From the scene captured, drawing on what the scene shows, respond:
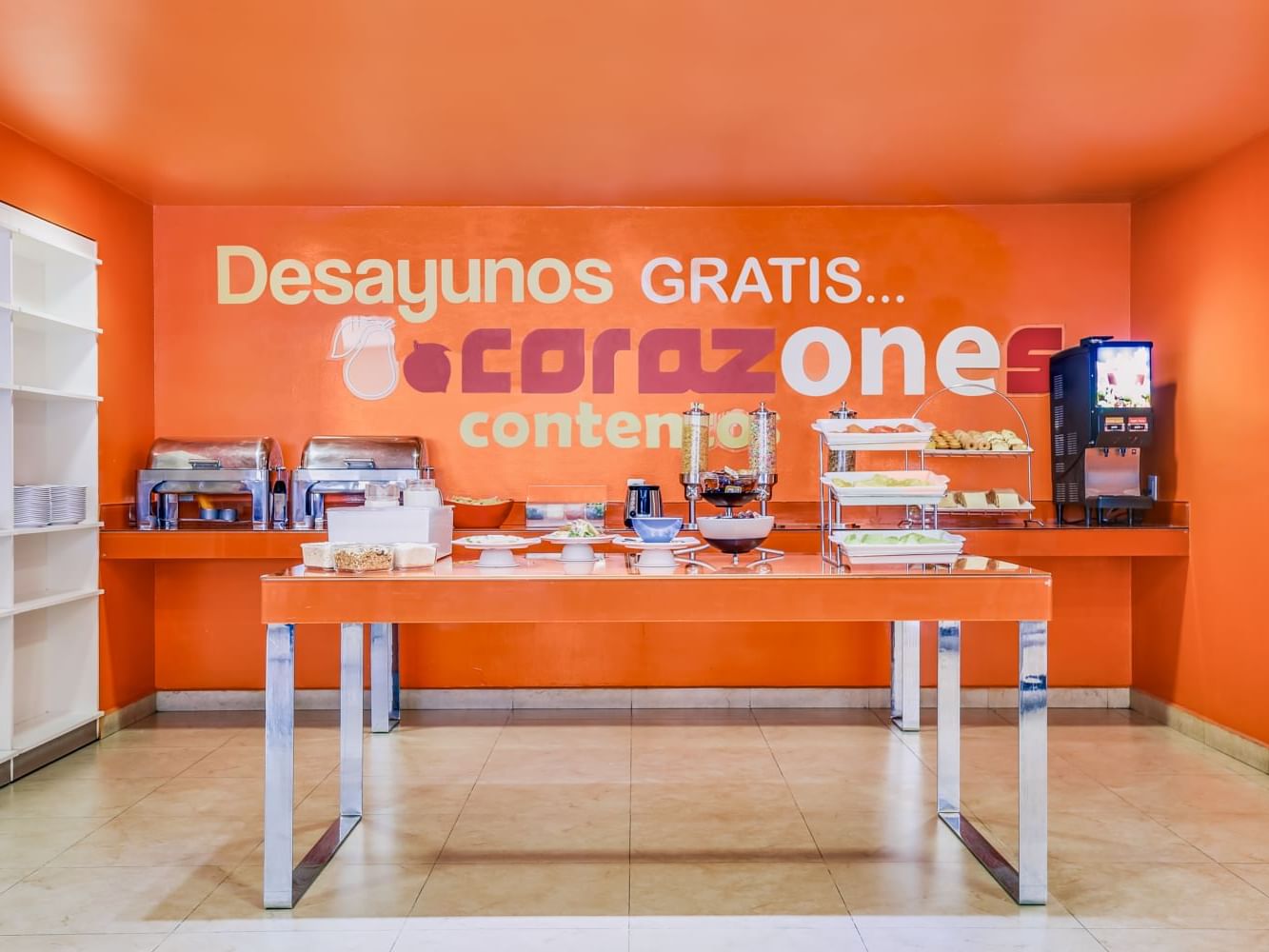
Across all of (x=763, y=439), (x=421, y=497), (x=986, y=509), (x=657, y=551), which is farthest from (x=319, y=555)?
(x=986, y=509)

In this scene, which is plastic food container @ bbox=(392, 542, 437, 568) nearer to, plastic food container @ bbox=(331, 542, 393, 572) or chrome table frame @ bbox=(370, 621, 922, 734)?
plastic food container @ bbox=(331, 542, 393, 572)

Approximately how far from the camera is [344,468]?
16.7 ft

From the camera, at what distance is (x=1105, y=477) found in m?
5.10

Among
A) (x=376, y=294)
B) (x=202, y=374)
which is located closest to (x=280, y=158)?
(x=376, y=294)

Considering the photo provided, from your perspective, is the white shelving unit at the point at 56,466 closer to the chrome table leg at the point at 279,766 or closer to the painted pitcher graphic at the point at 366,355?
the painted pitcher graphic at the point at 366,355

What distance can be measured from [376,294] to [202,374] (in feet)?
3.41

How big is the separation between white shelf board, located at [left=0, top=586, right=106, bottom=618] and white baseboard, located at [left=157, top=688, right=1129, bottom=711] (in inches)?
37.2

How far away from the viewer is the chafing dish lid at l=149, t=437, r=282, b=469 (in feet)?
16.8

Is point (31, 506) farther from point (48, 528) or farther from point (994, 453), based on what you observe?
point (994, 453)

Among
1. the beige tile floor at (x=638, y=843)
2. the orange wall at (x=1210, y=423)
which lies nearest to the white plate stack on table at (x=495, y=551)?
the beige tile floor at (x=638, y=843)

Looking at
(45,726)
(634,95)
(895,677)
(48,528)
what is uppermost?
(634,95)

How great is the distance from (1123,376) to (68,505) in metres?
5.07

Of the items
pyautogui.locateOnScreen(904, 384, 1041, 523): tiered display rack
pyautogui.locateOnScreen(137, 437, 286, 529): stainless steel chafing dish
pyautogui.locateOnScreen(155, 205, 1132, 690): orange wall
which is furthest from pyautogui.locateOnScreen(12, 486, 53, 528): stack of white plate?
pyautogui.locateOnScreen(904, 384, 1041, 523): tiered display rack

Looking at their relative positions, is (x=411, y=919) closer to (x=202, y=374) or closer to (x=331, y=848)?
(x=331, y=848)
